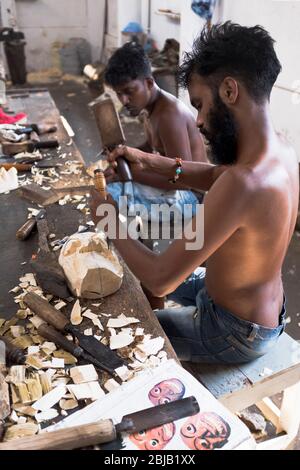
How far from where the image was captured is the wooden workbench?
1568 millimetres

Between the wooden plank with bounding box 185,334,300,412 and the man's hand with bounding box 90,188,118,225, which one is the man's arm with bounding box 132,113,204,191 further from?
the wooden plank with bounding box 185,334,300,412

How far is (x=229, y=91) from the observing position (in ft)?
4.56

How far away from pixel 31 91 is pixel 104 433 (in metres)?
4.36

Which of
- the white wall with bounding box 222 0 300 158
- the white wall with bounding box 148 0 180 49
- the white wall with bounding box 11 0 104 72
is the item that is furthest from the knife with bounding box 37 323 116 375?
the white wall with bounding box 11 0 104 72

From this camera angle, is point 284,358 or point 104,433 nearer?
point 104,433

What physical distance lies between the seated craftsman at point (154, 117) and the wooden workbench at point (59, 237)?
439 mm

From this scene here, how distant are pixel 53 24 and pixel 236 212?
9.36 m

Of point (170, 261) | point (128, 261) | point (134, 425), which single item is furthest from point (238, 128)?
point (134, 425)

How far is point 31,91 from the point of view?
15.1 feet

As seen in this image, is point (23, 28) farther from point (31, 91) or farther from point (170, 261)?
point (170, 261)

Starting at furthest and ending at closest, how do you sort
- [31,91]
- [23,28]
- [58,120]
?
1. [23,28]
2. [31,91]
3. [58,120]

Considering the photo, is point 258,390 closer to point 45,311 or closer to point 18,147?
point 45,311

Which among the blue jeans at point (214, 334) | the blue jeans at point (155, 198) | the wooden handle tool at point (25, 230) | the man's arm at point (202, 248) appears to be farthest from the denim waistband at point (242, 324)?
the blue jeans at point (155, 198)

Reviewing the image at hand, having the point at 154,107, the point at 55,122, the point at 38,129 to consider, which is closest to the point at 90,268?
the point at 154,107
